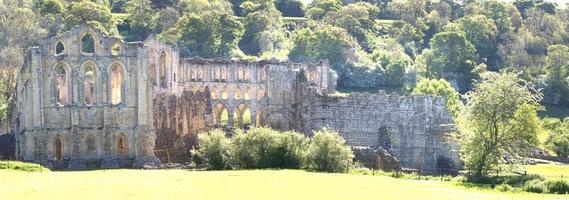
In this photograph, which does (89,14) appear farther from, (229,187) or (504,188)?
(504,188)

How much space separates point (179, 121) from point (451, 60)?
6807cm

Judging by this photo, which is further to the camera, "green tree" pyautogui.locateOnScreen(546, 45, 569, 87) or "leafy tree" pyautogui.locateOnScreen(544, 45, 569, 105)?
"green tree" pyautogui.locateOnScreen(546, 45, 569, 87)

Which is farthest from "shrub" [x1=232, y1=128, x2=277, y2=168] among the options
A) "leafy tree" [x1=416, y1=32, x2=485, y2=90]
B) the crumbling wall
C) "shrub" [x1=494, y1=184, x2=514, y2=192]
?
"leafy tree" [x1=416, y1=32, x2=485, y2=90]

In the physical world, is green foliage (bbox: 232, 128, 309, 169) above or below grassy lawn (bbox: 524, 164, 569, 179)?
above

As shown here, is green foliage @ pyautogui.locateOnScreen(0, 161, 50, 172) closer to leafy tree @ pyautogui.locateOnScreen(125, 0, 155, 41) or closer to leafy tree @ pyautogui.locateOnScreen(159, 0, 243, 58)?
leafy tree @ pyautogui.locateOnScreen(159, 0, 243, 58)

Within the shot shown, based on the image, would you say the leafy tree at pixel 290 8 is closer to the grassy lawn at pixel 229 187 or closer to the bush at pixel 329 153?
the bush at pixel 329 153

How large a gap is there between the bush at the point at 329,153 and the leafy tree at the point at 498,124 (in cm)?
853

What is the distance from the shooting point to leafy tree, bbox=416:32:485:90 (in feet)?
474

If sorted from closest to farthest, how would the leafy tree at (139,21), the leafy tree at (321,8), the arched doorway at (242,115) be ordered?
1. the arched doorway at (242,115)
2. the leafy tree at (139,21)
3. the leafy tree at (321,8)

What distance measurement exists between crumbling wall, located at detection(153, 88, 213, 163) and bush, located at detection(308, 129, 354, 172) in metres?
17.3

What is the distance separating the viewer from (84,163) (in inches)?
3078

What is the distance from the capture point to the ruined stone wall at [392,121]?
85000mm

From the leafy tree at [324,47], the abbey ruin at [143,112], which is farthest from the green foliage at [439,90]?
the abbey ruin at [143,112]

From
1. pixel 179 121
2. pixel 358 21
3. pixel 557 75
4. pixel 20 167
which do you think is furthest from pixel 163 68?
pixel 358 21
